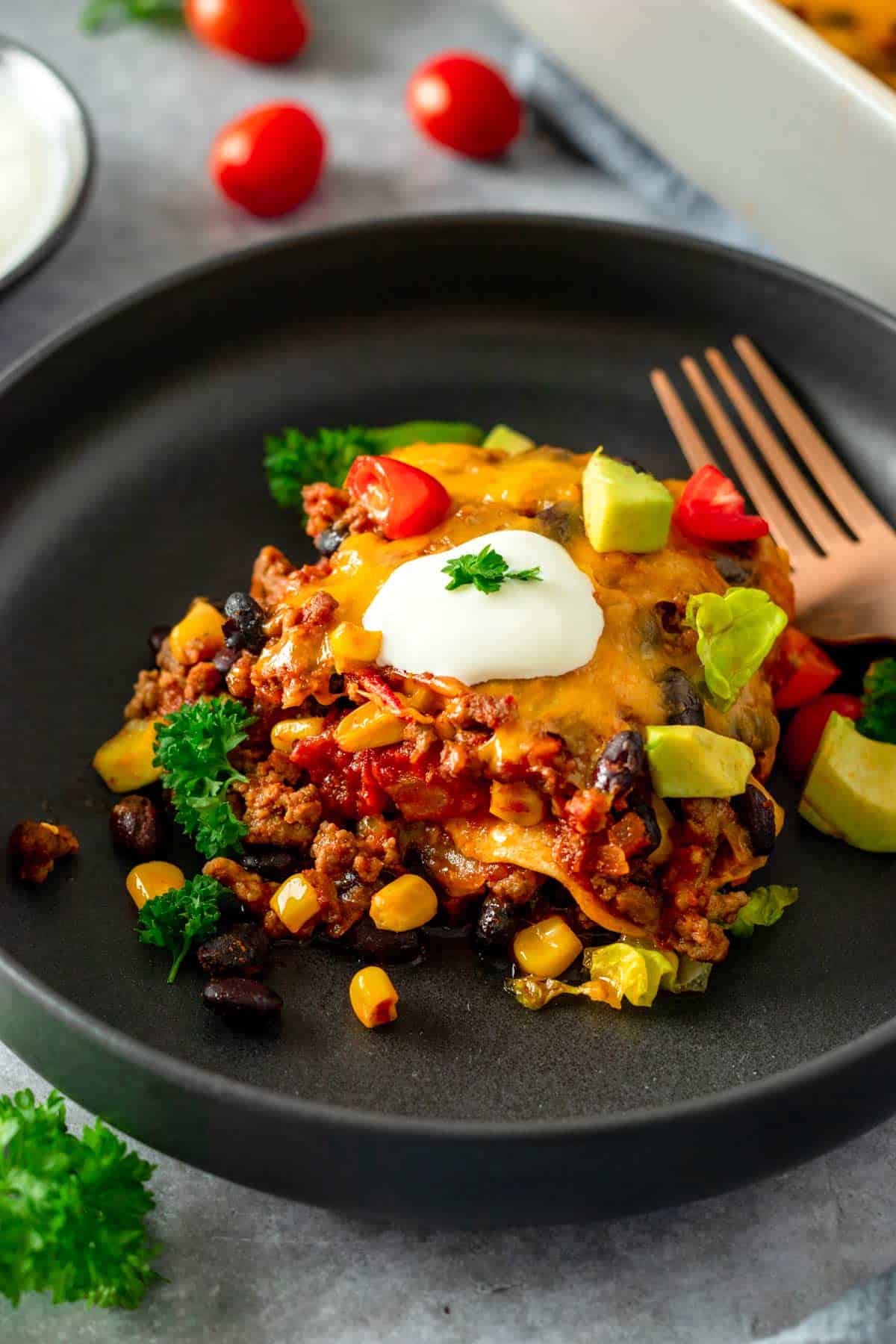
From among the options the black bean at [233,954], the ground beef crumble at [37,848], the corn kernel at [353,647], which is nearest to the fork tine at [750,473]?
the corn kernel at [353,647]

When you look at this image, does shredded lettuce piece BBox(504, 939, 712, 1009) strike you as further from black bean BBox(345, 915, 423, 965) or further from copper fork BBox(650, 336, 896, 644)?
copper fork BBox(650, 336, 896, 644)

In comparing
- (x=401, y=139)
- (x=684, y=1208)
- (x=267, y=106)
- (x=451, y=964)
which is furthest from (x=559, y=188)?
(x=684, y=1208)

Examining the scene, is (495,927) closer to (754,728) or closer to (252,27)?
(754,728)

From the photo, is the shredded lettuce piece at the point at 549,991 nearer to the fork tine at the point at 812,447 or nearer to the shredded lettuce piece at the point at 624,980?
the shredded lettuce piece at the point at 624,980

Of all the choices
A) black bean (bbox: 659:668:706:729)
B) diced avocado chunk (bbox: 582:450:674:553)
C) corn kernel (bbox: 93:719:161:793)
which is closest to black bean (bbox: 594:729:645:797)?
black bean (bbox: 659:668:706:729)

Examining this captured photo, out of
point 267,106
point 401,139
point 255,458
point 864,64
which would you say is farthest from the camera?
point 401,139

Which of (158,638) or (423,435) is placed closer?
(158,638)

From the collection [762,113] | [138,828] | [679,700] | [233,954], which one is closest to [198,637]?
[138,828]

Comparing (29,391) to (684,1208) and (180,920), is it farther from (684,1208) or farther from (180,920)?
(684,1208)
